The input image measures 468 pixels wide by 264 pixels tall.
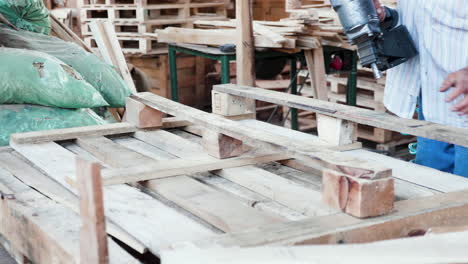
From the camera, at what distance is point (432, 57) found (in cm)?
319

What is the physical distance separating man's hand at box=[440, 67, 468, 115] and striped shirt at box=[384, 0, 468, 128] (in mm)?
211

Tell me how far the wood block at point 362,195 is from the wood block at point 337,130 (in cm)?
88

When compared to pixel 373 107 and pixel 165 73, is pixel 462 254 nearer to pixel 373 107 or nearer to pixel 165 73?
pixel 373 107

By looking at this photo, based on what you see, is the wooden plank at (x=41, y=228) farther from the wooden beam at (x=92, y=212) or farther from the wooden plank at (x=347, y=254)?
the wooden plank at (x=347, y=254)

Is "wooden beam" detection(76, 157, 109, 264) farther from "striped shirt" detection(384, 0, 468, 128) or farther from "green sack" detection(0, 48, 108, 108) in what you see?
"green sack" detection(0, 48, 108, 108)

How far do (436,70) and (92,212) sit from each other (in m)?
2.17

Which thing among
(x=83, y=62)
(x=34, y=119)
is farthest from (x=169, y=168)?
(x=83, y=62)

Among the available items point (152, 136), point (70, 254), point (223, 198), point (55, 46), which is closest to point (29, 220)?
point (70, 254)

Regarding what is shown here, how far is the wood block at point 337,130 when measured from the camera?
2653 mm

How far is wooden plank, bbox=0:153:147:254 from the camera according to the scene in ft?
5.81

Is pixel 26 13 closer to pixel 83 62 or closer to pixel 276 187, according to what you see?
pixel 83 62

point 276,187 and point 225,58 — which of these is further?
point 225,58

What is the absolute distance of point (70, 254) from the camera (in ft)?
5.68

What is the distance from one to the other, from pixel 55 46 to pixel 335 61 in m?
2.73
